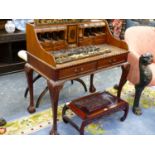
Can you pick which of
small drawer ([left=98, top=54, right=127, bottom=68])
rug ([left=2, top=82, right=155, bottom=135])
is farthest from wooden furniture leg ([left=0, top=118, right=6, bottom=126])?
small drawer ([left=98, top=54, right=127, bottom=68])

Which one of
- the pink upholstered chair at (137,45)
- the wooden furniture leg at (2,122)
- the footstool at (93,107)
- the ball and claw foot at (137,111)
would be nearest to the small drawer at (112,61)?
the pink upholstered chair at (137,45)

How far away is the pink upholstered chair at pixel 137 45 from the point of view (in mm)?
2839

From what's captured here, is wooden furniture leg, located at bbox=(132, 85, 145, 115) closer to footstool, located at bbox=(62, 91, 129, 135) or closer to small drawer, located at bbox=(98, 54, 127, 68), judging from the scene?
footstool, located at bbox=(62, 91, 129, 135)

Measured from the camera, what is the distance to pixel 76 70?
2.20m

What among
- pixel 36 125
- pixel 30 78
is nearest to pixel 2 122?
pixel 36 125

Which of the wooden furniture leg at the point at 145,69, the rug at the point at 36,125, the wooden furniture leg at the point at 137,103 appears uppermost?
the wooden furniture leg at the point at 145,69

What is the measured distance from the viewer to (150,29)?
321 cm

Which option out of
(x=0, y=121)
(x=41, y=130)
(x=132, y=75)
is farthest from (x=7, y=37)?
(x=132, y=75)

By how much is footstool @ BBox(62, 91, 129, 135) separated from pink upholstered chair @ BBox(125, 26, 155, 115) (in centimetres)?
40

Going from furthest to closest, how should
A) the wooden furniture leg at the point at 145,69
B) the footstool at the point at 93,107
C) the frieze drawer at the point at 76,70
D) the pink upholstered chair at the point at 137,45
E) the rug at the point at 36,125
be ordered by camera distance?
1. the pink upholstered chair at the point at 137,45
2. the wooden furniture leg at the point at 145,69
3. the rug at the point at 36,125
4. the footstool at the point at 93,107
5. the frieze drawer at the point at 76,70

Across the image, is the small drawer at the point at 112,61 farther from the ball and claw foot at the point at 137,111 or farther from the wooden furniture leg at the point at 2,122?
the wooden furniture leg at the point at 2,122

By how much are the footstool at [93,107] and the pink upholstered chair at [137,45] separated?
1.31 feet

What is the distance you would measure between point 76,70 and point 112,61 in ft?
1.60

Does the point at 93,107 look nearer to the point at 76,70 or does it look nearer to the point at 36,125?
the point at 76,70
